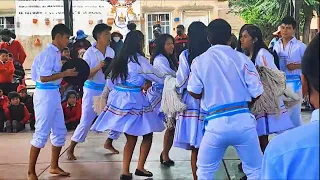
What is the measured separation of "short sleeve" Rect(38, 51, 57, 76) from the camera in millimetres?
5082

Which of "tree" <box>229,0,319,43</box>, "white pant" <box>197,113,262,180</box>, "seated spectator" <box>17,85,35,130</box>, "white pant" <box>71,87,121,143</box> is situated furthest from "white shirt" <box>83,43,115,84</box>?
"tree" <box>229,0,319,43</box>

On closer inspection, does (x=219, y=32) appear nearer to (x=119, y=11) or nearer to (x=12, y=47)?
(x=12, y=47)

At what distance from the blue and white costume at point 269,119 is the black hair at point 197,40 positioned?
0.68 meters

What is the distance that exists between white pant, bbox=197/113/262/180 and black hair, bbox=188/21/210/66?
1.16 meters

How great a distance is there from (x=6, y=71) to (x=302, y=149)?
908 centimetres

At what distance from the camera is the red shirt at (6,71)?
9.78 metres

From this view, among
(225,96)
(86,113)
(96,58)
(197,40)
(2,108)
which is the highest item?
(197,40)

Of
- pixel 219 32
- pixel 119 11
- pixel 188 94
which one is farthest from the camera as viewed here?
pixel 119 11

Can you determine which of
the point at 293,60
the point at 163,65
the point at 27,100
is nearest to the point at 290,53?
the point at 293,60

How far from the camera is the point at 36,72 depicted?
5258 mm

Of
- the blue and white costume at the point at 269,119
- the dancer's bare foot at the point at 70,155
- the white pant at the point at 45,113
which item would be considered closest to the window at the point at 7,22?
the dancer's bare foot at the point at 70,155

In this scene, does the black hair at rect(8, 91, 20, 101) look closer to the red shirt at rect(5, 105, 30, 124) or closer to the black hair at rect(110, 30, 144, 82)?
the red shirt at rect(5, 105, 30, 124)

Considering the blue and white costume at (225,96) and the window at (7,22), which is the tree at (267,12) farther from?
the blue and white costume at (225,96)

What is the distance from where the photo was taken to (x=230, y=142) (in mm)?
3830
